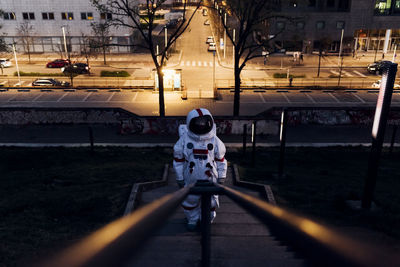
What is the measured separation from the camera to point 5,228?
307 inches

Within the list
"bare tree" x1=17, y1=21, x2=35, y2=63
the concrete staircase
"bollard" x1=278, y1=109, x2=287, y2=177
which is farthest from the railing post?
"bare tree" x1=17, y1=21, x2=35, y2=63

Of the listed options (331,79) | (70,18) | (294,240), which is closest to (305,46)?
(331,79)

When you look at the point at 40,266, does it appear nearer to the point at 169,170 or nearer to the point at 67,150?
the point at 169,170

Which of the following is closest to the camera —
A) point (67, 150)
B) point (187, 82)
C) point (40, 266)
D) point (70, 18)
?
point (40, 266)

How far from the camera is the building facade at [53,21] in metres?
51.9

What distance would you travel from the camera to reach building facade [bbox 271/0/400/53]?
178ft

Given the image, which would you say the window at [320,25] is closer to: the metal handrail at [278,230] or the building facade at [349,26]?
the building facade at [349,26]

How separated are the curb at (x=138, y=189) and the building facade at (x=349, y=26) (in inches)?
1828

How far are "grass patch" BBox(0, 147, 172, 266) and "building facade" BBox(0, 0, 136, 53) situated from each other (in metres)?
38.0

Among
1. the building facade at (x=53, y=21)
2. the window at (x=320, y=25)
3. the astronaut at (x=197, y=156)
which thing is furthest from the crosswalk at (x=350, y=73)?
the astronaut at (x=197, y=156)

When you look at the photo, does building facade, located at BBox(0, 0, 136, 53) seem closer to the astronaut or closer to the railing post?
the astronaut

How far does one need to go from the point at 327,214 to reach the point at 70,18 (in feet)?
173

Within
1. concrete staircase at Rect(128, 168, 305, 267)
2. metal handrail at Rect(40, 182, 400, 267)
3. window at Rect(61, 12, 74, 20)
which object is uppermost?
window at Rect(61, 12, 74, 20)

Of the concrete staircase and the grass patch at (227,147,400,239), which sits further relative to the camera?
the grass patch at (227,147,400,239)
